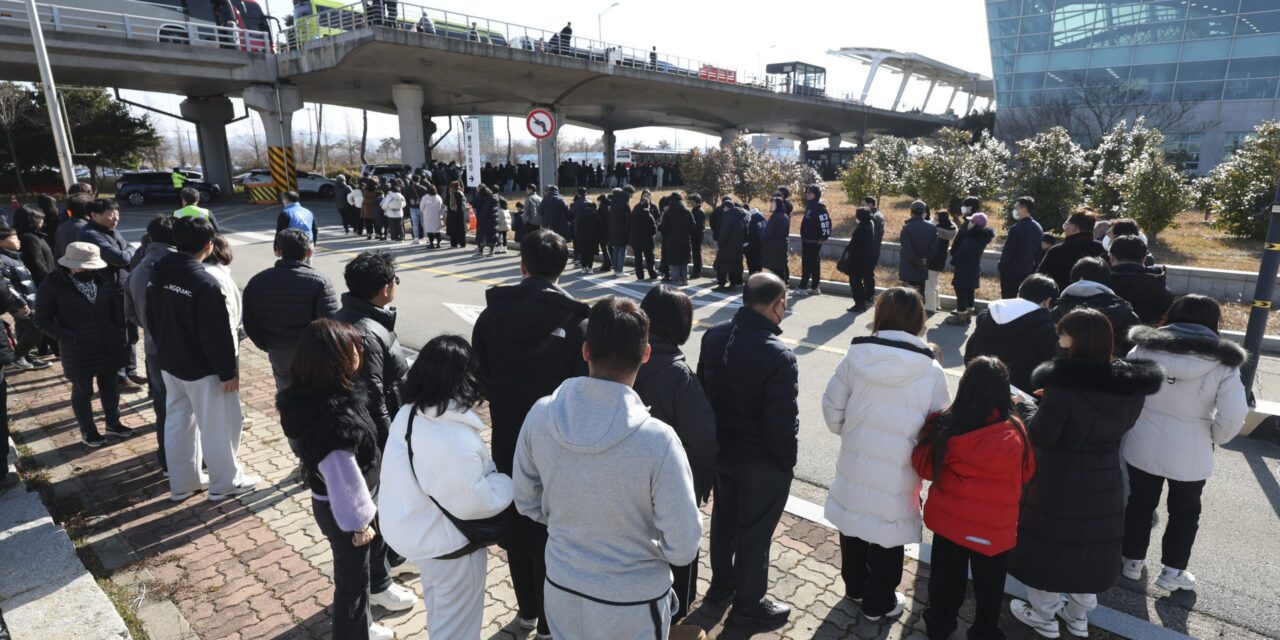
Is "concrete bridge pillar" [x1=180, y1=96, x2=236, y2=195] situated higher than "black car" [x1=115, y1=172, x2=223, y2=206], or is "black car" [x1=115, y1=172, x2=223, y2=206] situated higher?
"concrete bridge pillar" [x1=180, y1=96, x2=236, y2=195]

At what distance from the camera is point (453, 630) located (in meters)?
2.71

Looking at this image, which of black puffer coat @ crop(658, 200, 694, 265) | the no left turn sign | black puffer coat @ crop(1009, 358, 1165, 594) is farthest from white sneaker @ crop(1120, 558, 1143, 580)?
the no left turn sign

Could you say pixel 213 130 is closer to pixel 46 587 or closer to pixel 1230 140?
pixel 46 587

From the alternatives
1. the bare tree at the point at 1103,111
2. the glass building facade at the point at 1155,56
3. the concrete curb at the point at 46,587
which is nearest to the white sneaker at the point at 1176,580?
the concrete curb at the point at 46,587

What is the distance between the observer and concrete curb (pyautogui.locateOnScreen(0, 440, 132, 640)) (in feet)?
10.4

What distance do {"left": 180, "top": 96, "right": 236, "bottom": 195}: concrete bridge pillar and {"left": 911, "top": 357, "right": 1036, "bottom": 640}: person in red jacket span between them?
120ft

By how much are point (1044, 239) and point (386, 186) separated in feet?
51.2

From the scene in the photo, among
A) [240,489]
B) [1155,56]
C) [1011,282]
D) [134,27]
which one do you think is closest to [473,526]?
[240,489]

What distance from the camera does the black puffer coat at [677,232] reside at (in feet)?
38.6

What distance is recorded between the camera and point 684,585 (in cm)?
319

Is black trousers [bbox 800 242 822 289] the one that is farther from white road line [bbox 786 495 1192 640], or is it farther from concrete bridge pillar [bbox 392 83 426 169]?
concrete bridge pillar [bbox 392 83 426 169]

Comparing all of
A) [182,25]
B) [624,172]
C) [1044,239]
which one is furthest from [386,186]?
[624,172]

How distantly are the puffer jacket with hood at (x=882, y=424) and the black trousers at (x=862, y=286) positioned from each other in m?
7.05

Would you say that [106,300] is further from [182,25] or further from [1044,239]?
[182,25]
